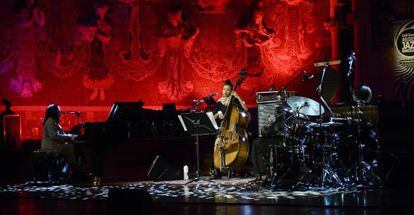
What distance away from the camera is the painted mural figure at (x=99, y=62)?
42.1 feet

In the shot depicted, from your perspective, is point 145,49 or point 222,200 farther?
point 145,49

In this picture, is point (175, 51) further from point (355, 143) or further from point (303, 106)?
point (355, 143)

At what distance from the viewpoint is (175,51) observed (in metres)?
13.7

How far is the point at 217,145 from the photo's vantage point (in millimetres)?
9773

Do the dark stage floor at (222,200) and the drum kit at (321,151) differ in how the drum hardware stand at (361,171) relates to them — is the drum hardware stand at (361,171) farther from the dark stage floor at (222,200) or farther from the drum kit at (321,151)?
the dark stage floor at (222,200)

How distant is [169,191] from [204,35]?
19.9 feet

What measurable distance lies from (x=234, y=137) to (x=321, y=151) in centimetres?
172

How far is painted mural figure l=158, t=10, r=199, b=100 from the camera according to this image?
44.4ft

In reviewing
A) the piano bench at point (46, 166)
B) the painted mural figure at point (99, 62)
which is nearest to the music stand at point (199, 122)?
the piano bench at point (46, 166)

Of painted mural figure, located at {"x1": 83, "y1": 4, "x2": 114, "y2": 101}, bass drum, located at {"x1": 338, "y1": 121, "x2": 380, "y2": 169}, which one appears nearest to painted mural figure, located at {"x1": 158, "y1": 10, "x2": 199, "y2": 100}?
painted mural figure, located at {"x1": 83, "y1": 4, "x2": 114, "y2": 101}

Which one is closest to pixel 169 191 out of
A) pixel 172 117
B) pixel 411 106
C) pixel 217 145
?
pixel 217 145

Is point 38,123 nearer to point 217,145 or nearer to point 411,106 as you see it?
point 217,145

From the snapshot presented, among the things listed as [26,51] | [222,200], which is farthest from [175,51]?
[222,200]

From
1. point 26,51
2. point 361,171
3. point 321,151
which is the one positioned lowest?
point 361,171
